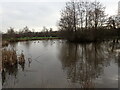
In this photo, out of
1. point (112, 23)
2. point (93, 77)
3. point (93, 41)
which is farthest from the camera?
point (112, 23)

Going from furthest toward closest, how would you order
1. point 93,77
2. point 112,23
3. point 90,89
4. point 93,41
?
point 112,23, point 93,41, point 93,77, point 90,89

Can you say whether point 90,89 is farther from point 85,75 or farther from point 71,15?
point 71,15

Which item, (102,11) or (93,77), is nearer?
(93,77)

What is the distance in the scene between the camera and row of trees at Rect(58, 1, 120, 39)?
17.9 m

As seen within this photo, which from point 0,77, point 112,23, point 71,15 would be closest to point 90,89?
point 0,77

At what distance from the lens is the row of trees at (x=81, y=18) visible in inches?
704

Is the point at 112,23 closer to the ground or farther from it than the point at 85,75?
farther from it

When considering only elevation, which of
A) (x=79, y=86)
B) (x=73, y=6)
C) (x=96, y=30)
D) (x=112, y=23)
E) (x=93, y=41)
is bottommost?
(x=79, y=86)

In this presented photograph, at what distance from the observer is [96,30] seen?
56.0ft

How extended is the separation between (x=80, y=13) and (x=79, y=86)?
17406mm

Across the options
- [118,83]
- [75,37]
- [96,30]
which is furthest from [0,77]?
[96,30]

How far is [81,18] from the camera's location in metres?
19.0

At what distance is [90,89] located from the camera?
9.77ft

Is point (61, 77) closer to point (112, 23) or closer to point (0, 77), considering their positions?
point (0, 77)
